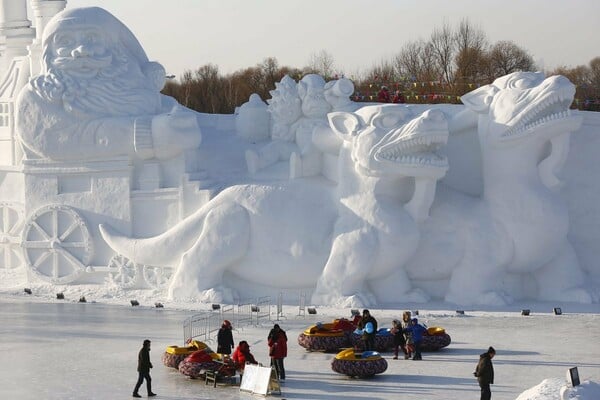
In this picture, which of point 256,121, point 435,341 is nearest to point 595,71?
point 256,121

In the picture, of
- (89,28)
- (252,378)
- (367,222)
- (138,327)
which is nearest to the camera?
(252,378)

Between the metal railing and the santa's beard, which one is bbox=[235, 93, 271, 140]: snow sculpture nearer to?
the santa's beard

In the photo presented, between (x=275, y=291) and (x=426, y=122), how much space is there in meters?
3.81

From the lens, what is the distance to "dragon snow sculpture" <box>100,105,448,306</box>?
24.1 m

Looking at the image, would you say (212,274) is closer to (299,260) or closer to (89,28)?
(299,260)

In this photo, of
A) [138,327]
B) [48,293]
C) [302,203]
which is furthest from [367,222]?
[48,293]

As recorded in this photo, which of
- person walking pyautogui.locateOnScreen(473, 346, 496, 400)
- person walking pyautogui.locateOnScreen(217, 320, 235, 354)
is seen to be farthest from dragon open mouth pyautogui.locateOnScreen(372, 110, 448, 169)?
person walking pyautogui.locateOnScreen(473, 346, 496, 400)

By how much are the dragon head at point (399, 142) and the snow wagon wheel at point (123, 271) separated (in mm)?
4456

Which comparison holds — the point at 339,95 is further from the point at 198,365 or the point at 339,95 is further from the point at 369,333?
the point at 198,365

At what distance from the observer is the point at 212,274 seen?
24.8 m

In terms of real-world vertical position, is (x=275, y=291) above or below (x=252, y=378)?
above

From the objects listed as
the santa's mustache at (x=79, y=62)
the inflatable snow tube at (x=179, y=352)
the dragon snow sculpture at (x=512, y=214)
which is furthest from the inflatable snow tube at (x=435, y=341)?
the santa's mustache at (x=79, y=62)

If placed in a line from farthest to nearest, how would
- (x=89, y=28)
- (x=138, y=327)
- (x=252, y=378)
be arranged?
(x=89, y=28) → (x=138, y=327) → (x=252, y=378)

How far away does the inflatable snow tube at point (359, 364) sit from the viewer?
18.3 metres
